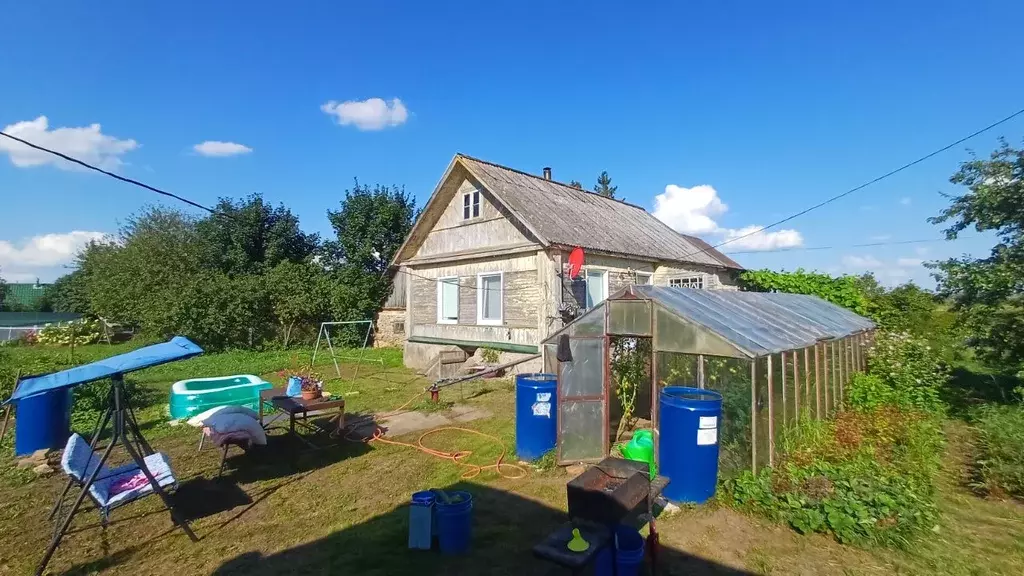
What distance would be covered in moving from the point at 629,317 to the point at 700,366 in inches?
46.7

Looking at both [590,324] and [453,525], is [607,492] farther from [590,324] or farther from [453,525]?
[590,324]

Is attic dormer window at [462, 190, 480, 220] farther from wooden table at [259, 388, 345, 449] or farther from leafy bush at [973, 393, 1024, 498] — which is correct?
leafy bush at [973, 393, 1024, 498]

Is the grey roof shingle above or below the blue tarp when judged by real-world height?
above

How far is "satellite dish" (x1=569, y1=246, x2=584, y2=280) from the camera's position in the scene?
40.8 ft

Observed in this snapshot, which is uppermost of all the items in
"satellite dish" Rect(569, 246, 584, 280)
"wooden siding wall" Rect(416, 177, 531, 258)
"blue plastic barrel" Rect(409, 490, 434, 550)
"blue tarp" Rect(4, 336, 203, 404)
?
"wooden siding wall" Rect(416, 177, 531, 258)

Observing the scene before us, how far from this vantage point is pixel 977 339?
1016 cm

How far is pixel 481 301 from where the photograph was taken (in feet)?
49.3

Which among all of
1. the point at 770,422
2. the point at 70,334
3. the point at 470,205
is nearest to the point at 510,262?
the point at 470,205

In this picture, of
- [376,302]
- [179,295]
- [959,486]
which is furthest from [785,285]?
[179,295]

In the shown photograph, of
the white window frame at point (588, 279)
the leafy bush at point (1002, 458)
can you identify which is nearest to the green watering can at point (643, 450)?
the leafy bush at point (1002, 458)

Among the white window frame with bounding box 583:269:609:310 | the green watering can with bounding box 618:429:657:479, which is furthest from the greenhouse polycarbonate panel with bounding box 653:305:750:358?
the white window frame with bounding box 583:269:609:310

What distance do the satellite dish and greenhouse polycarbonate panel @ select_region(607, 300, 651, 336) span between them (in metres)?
5.22

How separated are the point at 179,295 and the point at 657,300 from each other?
2190cm

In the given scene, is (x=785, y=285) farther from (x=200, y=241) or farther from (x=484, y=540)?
(x=200, y=241)
